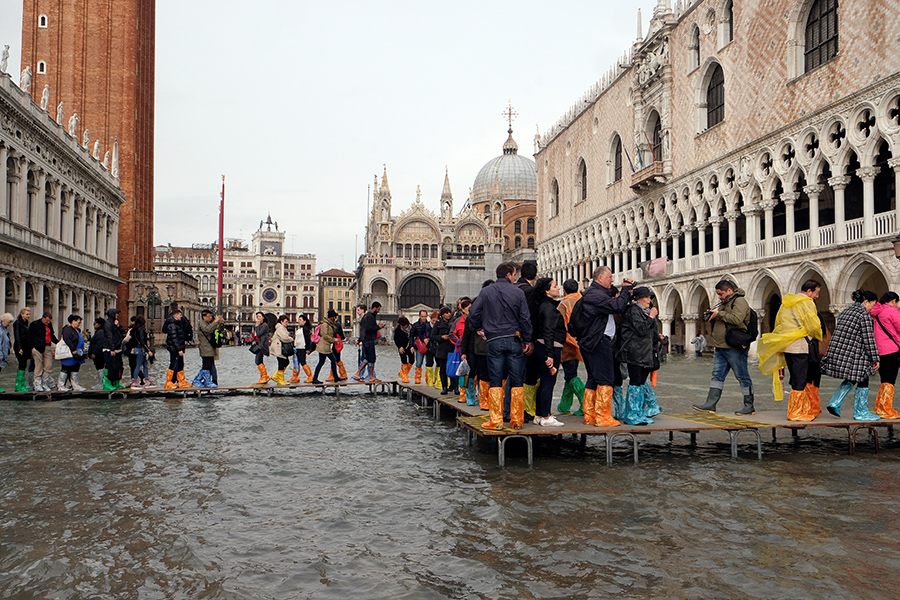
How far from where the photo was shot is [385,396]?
52.3 ft

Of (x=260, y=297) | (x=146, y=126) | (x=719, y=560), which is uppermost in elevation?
(x=146, y=126)

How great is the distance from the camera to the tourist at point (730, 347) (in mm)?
9328

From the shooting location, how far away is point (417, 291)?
76625mm

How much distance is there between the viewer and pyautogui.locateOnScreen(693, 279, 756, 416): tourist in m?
9.33

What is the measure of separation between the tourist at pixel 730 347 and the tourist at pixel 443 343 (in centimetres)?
459

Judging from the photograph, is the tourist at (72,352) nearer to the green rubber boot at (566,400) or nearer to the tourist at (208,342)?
the tourist at (208,342)

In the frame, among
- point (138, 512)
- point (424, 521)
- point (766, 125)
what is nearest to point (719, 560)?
point (424, 521)

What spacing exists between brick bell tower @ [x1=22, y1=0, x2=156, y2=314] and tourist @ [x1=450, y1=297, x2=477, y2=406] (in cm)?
4649

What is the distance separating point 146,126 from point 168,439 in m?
57.5

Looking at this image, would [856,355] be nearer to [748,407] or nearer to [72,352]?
[748,407]

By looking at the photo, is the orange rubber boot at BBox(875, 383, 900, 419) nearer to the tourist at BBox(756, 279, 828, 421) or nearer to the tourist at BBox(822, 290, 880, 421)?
the tourist at BBox(822, 290, 880, 421)

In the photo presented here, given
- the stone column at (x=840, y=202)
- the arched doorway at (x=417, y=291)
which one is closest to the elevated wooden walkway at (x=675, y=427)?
the stone column at (x=840, y=202)

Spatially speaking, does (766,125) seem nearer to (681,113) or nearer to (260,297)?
(681,113)

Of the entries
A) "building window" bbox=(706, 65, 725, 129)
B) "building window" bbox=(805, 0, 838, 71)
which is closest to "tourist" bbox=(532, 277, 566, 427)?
"building window" bbox=(805, 0, 838, 71)
